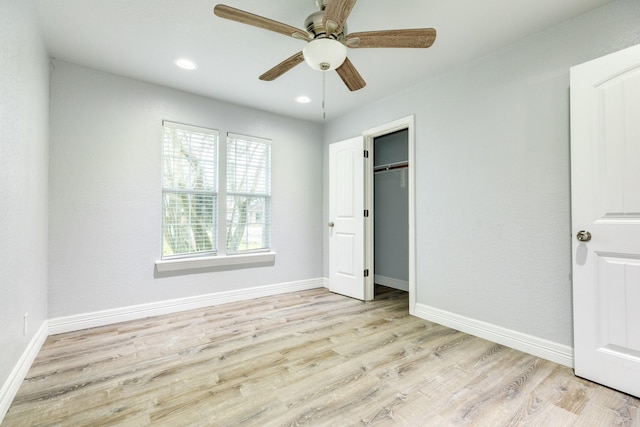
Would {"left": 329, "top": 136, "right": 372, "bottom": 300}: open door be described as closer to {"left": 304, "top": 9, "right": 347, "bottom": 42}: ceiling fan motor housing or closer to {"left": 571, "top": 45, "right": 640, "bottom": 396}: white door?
{"left": 304, "top": 9, "right": 347, "bottom": 42}: ceiling fan motor housing

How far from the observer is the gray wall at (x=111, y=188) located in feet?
8.95

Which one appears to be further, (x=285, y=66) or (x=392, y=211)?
(x=392, y=211)

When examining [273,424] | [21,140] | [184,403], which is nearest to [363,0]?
[21,140]

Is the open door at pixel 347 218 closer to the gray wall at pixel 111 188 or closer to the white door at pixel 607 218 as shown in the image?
the gray wall at pixel 111 188

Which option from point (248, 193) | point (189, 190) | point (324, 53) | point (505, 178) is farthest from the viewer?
point (248, 193)

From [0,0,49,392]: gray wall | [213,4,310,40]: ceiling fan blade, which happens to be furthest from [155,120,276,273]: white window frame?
[213,4,310,40]: ceiling fan blade

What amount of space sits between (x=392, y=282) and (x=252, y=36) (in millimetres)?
3668

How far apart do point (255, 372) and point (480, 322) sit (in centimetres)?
198

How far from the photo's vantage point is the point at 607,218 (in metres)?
1.86

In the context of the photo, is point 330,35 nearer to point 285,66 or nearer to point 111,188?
point 285,66

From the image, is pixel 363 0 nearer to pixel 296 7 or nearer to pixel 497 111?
pixel 296 7

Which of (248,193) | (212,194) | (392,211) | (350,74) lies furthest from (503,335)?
(212,194)

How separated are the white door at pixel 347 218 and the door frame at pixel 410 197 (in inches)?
2.8

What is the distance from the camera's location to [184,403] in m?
1.69
